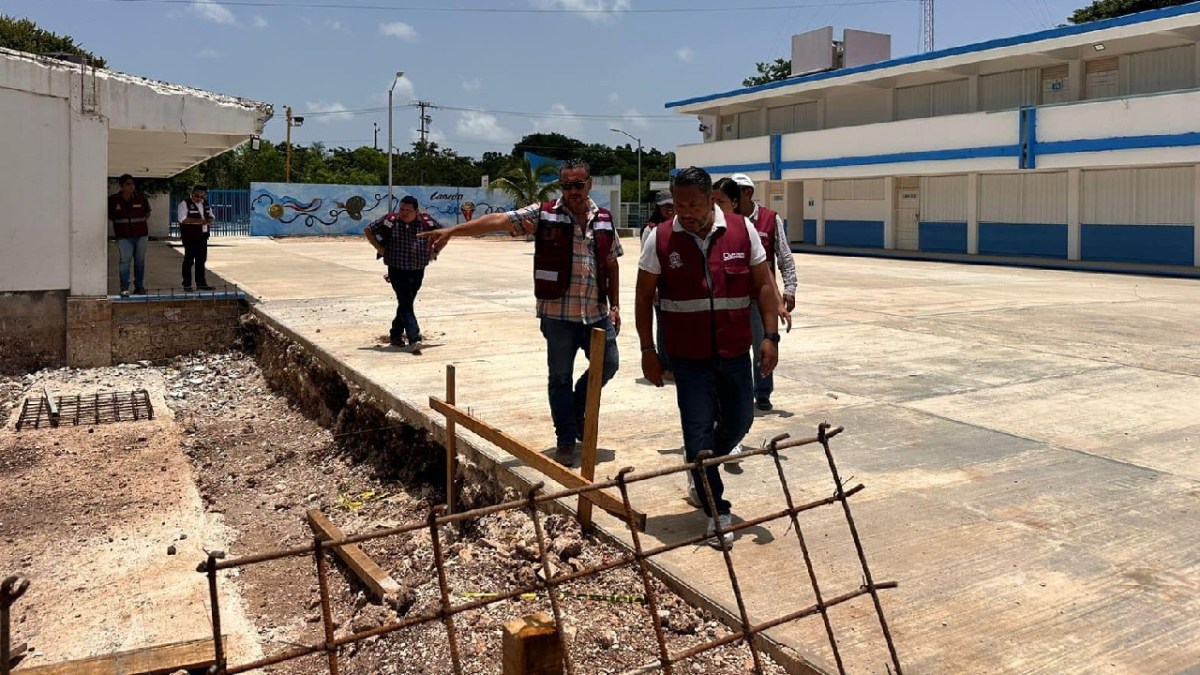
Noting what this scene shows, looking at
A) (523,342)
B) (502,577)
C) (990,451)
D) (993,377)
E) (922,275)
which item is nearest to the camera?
(502,577)

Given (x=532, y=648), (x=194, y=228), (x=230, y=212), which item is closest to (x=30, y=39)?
(x=230, y=212)

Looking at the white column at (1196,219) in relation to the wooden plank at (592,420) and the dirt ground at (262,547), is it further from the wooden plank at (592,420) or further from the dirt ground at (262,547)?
the wooden plank at (592,420)

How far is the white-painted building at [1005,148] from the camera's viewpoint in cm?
2328

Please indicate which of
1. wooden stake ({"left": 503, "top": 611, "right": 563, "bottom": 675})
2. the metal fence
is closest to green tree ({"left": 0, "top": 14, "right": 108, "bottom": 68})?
the metal fence

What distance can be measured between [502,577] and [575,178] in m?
2.15

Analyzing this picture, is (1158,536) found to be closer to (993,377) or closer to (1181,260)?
(993,377)

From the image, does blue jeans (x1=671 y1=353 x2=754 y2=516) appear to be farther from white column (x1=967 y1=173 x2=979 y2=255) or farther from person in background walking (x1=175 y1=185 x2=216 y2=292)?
white column (x1=967 y1=173 x2=979 y2=255)

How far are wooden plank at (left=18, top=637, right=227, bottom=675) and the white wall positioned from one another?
777 centimetres

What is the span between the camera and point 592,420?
4375 millimetres

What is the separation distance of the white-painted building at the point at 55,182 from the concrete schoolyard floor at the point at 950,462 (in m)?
2.25

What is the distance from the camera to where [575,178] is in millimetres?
5277

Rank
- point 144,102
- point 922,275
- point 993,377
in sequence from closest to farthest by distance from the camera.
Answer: point 993,377 → point 144,102 → point 922,275

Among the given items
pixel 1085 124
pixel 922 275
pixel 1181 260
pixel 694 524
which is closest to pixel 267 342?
pixel 694 524

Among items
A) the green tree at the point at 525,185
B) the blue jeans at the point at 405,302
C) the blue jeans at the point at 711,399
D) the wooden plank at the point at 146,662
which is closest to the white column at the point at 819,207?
the green tree at the point at 525,185
